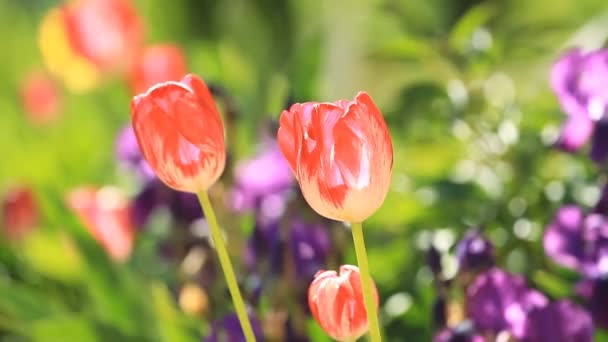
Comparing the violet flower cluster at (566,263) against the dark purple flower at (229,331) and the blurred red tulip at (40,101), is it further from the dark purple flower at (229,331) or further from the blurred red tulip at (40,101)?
the blurred red tulip at (40,101)

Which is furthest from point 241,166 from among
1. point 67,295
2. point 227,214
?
point 67,295

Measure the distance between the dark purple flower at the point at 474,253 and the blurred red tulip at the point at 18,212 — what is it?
0.40 meters

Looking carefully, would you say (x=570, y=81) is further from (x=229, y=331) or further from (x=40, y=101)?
(x=40, y=101)

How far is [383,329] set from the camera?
40 centimetres

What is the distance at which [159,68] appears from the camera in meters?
0.67

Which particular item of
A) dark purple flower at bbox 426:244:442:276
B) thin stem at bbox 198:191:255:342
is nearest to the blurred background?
dark purple flower at bbox 426:244:442:276

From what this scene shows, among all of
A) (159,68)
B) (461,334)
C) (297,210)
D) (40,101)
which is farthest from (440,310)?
(40,101)

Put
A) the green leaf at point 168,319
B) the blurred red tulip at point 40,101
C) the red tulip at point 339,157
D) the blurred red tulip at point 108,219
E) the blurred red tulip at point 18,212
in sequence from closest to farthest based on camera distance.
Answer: the red tulip at point 339,157, the green leaf at point 168,319, the blurred red tulip at point 108,219, the blurred red tulip at point 18,212, the blurred red tulip at point 40,101

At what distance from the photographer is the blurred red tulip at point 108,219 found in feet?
1.77

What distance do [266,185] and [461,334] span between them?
0.18m

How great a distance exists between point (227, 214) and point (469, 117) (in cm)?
14

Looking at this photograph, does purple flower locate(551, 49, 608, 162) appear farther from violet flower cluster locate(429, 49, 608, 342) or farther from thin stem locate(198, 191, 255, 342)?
thin stem locate(198, 191, 255, 342)

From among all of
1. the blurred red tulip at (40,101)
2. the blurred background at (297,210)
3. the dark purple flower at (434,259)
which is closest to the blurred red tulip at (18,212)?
the blurred background at (297,210)

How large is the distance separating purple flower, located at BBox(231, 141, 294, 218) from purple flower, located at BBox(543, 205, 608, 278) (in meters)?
0.15
